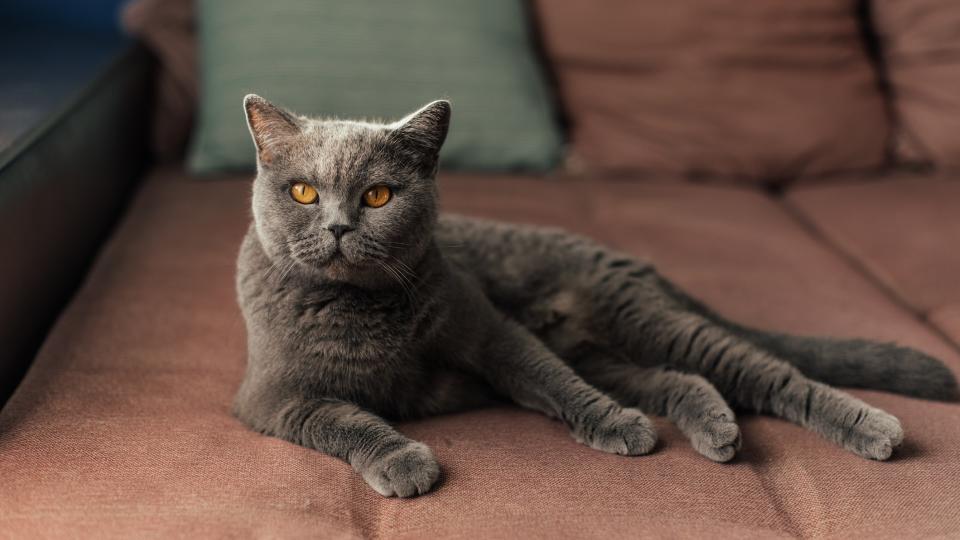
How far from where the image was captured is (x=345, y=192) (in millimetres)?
1242

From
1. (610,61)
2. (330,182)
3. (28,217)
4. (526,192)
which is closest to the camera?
(330,182)

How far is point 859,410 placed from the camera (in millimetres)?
1301

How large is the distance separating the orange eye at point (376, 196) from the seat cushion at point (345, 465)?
13.2 inches

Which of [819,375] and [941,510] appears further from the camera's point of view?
[819,375]

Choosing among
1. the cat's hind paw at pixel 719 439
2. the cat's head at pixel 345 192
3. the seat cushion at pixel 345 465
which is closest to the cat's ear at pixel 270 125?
the cat's head at pixel 345 192

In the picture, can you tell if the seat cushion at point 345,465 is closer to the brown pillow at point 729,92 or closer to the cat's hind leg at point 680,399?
the cat's hind leg at point 680,399

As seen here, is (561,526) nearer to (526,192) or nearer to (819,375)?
(819,375)

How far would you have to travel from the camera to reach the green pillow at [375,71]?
2.23 meters

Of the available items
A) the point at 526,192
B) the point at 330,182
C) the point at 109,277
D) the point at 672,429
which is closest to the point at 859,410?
the point at 672,429

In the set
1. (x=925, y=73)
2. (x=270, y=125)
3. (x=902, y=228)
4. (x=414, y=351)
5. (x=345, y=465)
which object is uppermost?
(x=925, y=73)

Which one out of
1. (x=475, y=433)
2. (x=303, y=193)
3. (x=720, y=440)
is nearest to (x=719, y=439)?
(x=720, y=440)

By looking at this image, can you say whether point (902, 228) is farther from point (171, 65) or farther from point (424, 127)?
point (171, 65)

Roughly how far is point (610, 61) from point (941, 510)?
163 centimetres

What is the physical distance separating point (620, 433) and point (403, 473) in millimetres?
318
